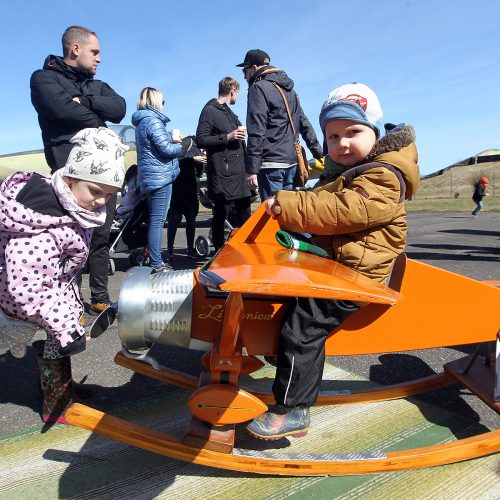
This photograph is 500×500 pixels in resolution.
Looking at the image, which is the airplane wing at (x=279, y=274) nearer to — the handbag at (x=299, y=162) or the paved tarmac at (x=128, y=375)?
the paved tarmac at (x=128, y=375)

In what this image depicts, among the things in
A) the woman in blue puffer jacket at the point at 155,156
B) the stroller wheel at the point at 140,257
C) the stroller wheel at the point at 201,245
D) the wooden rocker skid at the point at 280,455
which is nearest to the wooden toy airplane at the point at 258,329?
the wooden rocker skid at the point at 280,455

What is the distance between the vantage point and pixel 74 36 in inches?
128

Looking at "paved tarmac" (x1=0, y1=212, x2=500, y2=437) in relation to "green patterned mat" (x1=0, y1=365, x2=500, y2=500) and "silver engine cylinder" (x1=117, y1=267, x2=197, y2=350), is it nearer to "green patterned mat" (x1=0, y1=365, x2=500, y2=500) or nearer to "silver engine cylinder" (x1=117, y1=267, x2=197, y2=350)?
"green patterned mat" (x1=0, y1=365, x2=500, y2=500)

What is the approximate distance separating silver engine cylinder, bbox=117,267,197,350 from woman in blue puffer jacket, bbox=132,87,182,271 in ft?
9.22

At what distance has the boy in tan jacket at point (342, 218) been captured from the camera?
6.09 feet

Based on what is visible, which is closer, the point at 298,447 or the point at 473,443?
the point at 473,443

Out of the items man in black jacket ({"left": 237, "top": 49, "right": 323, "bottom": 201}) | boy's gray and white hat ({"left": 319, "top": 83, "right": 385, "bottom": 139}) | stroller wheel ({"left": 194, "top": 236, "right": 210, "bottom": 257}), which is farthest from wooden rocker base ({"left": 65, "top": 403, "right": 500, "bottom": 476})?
stroller wheel ({"left": 194, "top": 236, "right": 210, "bottom": 257})

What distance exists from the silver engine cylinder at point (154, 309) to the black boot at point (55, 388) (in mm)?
599

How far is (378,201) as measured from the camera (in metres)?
1.88

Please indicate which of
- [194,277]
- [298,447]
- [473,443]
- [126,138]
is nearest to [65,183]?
[194,277]

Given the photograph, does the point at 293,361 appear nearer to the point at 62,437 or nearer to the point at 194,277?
the point at 194,277

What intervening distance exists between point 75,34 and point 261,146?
169 cm

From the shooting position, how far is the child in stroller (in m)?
5.90

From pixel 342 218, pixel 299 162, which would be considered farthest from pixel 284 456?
pixel 299 162
